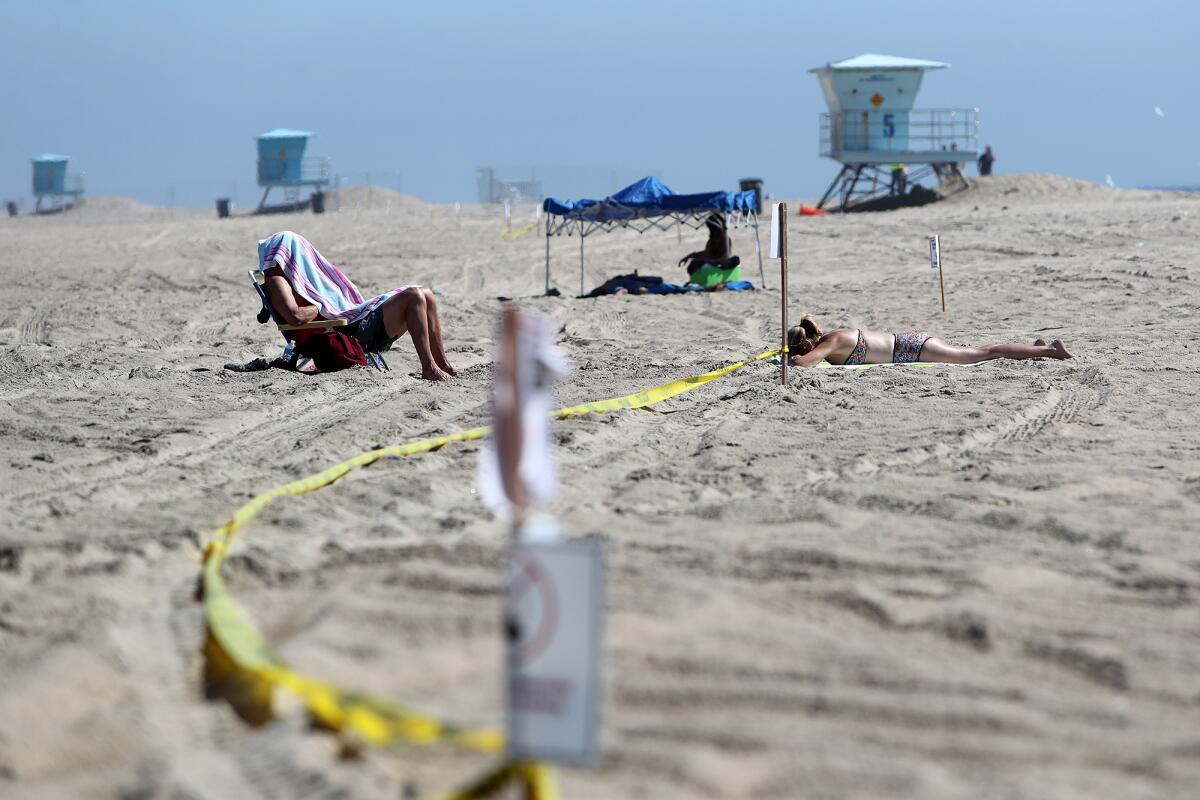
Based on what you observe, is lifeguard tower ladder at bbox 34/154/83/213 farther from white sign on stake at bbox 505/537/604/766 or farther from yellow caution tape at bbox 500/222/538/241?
white sign on stake at bbox 505/537/604/766

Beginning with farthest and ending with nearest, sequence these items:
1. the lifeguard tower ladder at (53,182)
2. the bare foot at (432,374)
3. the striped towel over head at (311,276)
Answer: the lifeguard tower ladder at (53,182)
the striped towel over head at (311,276)
the bare foot at (432,374)

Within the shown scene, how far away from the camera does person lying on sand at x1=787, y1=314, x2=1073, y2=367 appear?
862 centimetres

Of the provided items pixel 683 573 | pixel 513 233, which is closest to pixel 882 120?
pixel 513 233

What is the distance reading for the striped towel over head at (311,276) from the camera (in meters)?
8.58

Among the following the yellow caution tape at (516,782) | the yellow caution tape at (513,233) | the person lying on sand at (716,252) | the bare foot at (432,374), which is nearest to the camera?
the yellow caution tape at (516,782)

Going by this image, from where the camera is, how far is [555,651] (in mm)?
2346

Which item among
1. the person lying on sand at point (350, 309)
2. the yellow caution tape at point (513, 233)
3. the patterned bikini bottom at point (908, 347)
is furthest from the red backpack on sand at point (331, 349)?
the yellow caution tape at point (513, 233)

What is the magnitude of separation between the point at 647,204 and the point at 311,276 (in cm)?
778

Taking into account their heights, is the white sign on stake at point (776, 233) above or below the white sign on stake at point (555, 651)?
above

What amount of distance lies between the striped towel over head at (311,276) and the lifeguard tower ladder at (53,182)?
42.8 m

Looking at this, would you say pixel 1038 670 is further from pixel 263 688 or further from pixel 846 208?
pixel 846 208

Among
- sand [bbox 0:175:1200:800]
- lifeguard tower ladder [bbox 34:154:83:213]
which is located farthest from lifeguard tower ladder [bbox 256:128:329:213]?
sand [bbox 0:175:1200:800]

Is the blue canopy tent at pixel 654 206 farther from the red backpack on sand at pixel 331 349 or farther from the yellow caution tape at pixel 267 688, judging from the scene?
the yellow caution tape at pixel 267 688

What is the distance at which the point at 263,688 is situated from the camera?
2947mm
